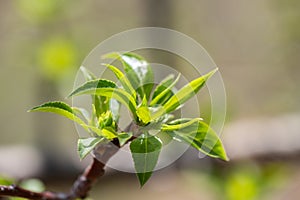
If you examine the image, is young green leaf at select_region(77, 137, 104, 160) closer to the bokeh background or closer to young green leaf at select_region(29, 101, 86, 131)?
young green leaf at select_region(29, 101, 86, 131)

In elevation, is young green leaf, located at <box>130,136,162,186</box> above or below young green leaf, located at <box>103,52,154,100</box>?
below

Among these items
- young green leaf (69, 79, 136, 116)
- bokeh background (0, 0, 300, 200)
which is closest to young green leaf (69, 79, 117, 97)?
young green leaf (69, 79, 136, 116)

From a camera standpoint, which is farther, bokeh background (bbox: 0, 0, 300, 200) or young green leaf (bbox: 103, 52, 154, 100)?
bokeh background (bbox: 0, 0, 300, 200)

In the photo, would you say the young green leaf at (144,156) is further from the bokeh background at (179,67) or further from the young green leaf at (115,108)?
the bokeh background at (179,67)

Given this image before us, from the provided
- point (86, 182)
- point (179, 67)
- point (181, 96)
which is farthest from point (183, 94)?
point (179, 67)

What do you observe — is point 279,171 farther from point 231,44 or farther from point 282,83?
point 231,44

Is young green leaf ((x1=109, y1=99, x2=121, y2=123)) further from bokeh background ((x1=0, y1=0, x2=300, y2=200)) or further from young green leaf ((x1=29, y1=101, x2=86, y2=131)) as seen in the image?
bokeh background ((x1=0, y1=0, x2=300, y2=200))
